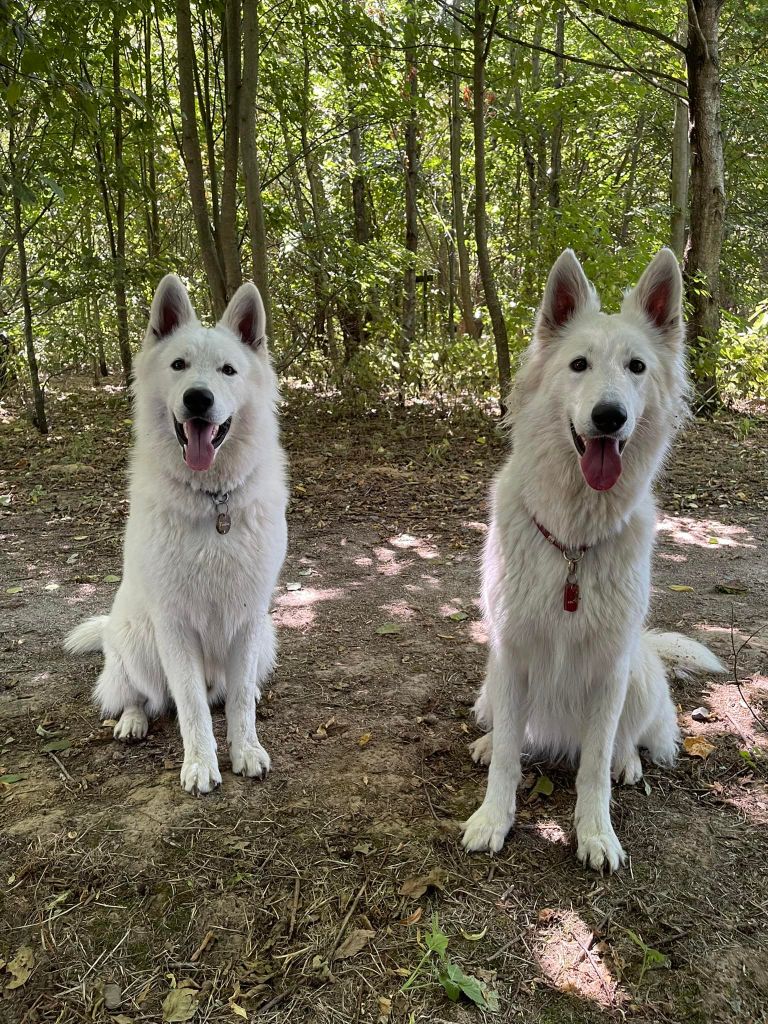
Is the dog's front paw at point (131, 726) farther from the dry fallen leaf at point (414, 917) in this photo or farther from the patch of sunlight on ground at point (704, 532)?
the patch of sunlight on ground at point (704, 532)

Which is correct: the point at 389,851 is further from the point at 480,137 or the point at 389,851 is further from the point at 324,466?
the point at 480,137

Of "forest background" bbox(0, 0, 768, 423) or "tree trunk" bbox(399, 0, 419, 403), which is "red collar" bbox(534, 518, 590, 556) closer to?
"forest background" bbox(0, 0, 768, 423)

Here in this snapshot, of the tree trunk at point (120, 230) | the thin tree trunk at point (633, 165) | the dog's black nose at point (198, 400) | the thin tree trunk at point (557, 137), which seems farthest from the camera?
the thin tree trunk at point (633, 165)

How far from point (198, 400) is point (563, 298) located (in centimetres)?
157

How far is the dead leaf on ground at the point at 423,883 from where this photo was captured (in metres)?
2.24

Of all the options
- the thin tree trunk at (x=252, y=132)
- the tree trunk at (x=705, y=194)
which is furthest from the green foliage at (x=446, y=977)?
the tree trunk at (x=705, y=194)

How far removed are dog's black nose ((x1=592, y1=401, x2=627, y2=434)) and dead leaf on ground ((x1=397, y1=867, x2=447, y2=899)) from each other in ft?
5.59

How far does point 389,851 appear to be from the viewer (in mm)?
2418

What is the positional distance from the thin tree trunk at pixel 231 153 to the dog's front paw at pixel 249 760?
18.1 ft

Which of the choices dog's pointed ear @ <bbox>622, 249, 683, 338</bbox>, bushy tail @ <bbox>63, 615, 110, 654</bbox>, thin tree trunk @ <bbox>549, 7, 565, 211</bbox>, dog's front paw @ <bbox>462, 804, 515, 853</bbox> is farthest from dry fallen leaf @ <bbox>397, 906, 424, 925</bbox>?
thin tree trunk @ <bbox>549, 7, 565, 211</bbox>

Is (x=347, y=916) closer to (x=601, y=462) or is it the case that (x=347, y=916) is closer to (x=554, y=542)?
(x=554, y=542)

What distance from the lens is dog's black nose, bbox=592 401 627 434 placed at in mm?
2189

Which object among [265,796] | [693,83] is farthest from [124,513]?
[693,83]

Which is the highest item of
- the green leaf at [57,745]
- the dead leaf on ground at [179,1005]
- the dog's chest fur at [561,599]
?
the dog's chest fur at [561,599]
